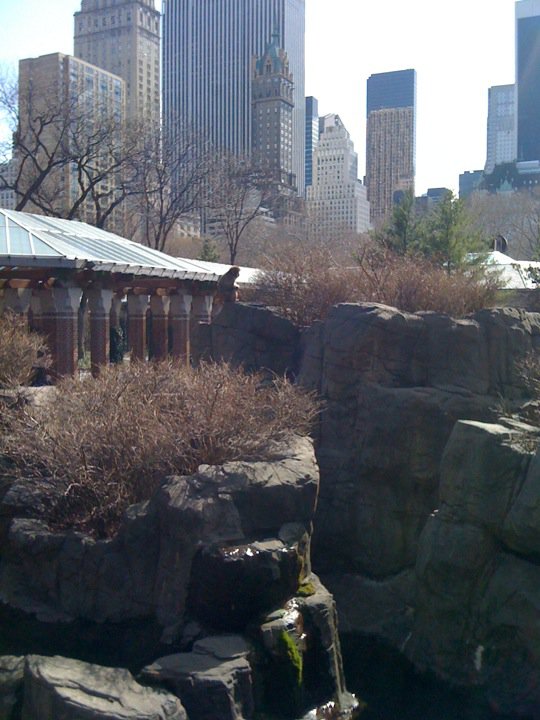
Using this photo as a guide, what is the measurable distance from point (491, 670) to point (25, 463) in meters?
5.83

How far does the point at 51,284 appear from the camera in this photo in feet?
62.1

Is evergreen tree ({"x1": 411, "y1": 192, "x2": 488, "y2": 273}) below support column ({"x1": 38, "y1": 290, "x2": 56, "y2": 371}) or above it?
above

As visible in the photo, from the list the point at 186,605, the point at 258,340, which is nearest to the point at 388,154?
the point at 258,340

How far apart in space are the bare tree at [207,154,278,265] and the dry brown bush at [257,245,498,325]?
21.8 m

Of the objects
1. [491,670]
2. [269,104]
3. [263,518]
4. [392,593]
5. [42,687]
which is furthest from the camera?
[269,104]

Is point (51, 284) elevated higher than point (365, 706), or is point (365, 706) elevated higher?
point (51, 284)

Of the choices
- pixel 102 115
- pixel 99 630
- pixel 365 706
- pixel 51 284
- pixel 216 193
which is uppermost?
pixel 102 115

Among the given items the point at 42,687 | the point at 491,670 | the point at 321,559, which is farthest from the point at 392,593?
the point at 42,687

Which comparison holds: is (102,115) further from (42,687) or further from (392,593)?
(42,687)

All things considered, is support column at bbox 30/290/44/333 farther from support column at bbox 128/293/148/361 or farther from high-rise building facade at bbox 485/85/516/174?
high-rise building facade at bbox 485/85/516/174

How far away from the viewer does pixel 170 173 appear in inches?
1453

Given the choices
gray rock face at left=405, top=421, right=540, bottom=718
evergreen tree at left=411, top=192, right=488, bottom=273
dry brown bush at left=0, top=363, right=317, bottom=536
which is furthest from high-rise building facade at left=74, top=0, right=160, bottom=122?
gray rock face at left=405, top=421, right=540, bottom=718

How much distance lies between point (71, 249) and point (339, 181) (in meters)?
83.7

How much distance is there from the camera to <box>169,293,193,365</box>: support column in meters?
24.8
